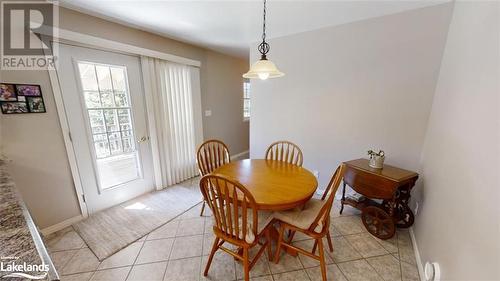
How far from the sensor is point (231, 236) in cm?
141

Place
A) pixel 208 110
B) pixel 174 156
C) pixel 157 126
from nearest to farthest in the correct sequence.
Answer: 1. pixel 157 126
2. pixel 174 156
3. pixel 208 110

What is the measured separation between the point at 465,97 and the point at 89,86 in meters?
3.44

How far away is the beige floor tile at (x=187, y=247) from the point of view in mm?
1799

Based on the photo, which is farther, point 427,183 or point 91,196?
point 91,196

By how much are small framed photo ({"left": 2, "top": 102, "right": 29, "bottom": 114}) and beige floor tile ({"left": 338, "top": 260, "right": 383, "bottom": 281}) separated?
125 inches

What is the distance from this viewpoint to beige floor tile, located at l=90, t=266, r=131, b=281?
5.12ft

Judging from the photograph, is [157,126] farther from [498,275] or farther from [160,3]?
[498,275]

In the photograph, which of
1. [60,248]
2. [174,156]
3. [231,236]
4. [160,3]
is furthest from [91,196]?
[160,3]

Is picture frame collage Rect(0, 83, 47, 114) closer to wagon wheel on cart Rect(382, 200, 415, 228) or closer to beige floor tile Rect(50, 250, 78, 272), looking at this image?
beige floor tile Rect(50, 250, 78, 272)

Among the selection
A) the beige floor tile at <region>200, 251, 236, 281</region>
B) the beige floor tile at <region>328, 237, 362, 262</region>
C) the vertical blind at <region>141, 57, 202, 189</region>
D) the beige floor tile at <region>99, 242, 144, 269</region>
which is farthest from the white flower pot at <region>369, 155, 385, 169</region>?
the vertical blind at <region>141, 57, 202, 189</region>

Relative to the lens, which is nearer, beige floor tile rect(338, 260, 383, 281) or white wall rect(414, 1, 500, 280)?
white wall rect(414, 1, 500, 280)

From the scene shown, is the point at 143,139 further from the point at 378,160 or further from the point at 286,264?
the point at 378,160

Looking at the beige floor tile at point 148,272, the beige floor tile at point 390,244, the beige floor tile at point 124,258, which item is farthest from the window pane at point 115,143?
the beige floor tile at point 390,244

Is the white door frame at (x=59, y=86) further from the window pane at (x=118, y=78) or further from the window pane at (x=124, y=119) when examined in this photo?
the window pane at (x=124, y=119)
